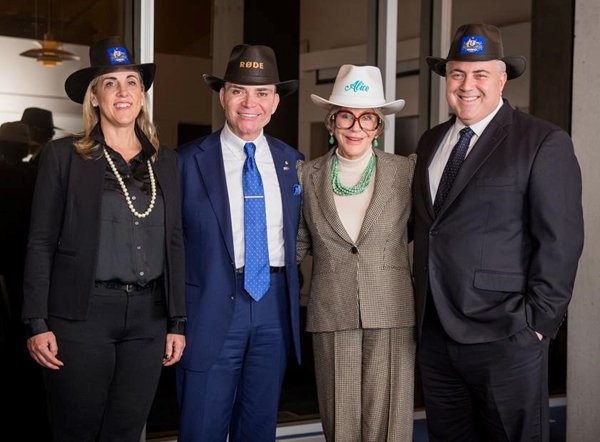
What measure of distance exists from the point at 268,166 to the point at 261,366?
723 millimetres

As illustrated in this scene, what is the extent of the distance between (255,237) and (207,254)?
0.58 feet

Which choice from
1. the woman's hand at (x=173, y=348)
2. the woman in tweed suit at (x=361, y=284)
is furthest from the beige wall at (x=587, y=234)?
the woman's hand at (x=173, y=348)

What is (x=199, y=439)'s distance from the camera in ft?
10.4

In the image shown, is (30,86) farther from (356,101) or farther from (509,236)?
(509,236)

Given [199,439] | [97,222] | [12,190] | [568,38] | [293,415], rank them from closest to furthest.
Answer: [97,222], [199,439], [12,190], [293,415], [568,38]

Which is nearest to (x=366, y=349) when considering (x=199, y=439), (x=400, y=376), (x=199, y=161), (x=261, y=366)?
(x=400, y=376)

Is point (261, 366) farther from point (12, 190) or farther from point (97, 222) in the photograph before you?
point (12, 190)

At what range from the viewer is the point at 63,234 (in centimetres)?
283

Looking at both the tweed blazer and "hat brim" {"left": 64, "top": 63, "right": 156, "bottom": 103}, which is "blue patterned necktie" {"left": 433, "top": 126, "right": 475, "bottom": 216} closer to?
the tweed blazer

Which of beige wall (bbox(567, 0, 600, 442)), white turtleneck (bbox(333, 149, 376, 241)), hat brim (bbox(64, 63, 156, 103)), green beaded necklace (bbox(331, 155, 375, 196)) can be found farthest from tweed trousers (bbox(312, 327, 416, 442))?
beige wall (bbox(567, 0, 600, 442))

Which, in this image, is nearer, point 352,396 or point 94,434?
point 94,434

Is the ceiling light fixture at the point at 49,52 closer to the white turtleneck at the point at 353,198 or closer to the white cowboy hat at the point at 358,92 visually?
the white cowboy hat at the point at 358,92

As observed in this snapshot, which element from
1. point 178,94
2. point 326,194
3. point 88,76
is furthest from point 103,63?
point 178,94

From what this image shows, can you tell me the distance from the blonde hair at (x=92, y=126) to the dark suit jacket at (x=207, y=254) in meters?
0.22
